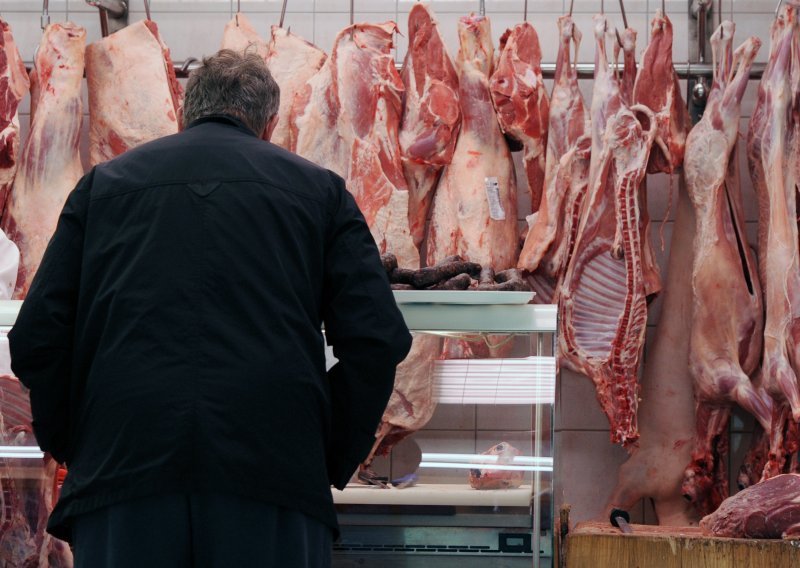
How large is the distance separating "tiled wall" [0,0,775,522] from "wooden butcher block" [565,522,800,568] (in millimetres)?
1971

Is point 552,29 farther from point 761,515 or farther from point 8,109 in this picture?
point 761,515

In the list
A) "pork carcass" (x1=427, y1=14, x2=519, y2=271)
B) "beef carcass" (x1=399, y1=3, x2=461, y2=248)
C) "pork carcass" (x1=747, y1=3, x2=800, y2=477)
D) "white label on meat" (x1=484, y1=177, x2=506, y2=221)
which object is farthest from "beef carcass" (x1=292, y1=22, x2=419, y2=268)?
"pork carcass" (x1=747, y1=3, x2=800, y2=477)

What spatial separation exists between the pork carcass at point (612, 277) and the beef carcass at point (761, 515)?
1136mm

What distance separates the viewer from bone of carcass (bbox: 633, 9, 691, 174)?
507cm

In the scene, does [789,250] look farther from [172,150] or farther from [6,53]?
[6,53]

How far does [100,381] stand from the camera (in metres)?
2.48

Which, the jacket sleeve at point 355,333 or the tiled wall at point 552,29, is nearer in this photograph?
the jacket sleeve at point 355,333

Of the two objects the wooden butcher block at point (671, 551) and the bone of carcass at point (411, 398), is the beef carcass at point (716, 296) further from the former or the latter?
the bone of carcass at point (411, 398)

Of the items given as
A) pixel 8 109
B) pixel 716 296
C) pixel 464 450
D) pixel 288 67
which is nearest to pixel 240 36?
pixel 288 67

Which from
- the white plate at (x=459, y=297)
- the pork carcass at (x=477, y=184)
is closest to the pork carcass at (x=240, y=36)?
the pork carcass at (x=477, y=184)

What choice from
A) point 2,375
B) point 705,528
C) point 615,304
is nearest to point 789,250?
point 615,304

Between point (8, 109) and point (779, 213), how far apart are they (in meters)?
3.23

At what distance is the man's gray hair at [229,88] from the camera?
2682 mm

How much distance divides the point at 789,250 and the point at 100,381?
317cm
